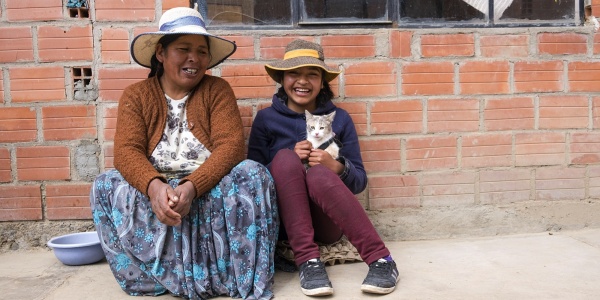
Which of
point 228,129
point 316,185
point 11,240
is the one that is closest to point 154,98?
point 228,129

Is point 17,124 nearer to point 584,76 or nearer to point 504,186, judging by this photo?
point 504,186

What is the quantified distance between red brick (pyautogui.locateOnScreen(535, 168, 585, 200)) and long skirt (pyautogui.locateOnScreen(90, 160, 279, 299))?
1980 millimetres

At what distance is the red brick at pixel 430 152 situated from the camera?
11.7 feet

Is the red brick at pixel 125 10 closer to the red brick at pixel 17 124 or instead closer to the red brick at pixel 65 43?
the red brick at pixel 65 43

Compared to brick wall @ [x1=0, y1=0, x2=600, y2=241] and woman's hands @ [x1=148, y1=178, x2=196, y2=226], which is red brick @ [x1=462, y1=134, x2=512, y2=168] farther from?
woman's hands @ [x1=148, y1=178, x2=196, y2=226]

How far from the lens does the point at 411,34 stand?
11.5ft

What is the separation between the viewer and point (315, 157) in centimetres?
291

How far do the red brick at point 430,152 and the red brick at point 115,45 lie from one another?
6.05ft

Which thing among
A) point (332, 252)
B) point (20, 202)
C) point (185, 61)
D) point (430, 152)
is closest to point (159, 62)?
point (185, 61)

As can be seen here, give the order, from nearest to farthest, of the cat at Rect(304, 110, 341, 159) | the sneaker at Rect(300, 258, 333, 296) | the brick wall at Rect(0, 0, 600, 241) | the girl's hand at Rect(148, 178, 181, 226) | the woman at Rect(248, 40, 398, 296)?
the girl's hand at Rect(148, 178, 181, 226)
the sneaker at Rect(300, 258, 333, 296)
the woman at Rect(248, 40, 398, 296)
the cat at Rect(304, 110, 341, 159)
the brick wall at Rect(0, 0, 600, 241)

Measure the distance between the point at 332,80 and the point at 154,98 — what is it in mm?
1117

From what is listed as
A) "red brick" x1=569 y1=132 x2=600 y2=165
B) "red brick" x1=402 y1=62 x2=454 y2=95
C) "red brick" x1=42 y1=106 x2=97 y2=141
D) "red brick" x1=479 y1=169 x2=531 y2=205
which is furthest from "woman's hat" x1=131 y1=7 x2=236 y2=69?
"red brick" x1=569 y1=132 x2=600 y2=165

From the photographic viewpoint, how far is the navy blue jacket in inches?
126

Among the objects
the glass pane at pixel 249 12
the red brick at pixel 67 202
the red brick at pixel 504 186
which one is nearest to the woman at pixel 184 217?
the glass pane at pixel 249 12
